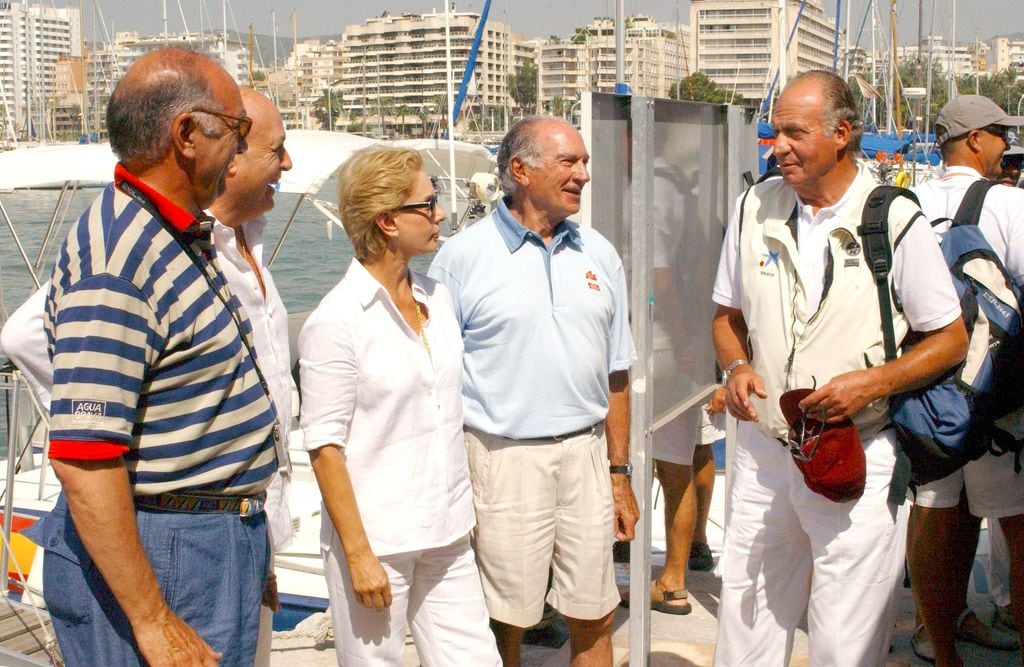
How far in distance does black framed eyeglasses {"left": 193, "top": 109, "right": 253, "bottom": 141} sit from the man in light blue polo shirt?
133 cm

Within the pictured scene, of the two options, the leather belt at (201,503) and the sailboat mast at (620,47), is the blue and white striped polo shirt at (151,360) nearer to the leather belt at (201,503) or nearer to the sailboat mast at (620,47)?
the leather belt at (201,503)

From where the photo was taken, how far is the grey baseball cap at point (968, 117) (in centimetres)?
431

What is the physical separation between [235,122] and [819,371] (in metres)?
1.81

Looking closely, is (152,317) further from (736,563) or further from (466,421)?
(736,563)

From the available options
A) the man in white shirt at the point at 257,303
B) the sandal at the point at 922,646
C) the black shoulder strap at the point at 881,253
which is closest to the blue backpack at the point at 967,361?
the black shoulder strap at the point at 881,253

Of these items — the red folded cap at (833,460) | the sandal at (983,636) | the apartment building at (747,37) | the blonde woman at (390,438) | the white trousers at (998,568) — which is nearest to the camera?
the blonde woman at (390,438)

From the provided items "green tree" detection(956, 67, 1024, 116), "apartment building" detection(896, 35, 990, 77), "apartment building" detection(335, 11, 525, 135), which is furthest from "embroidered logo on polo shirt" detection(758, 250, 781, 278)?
"apartment building" detection(335, 11, 525, 135)

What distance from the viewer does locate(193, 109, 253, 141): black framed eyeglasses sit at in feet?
7.28

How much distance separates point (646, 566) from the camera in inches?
149

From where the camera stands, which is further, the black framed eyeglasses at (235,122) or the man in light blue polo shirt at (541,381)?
the man in light blue polo shirt at (541,381)

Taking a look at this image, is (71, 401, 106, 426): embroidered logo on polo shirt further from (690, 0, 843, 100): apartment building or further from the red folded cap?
(690, 0, 843, 100): apartment building

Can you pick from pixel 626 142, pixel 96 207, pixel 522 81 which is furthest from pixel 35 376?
pixel 522 81

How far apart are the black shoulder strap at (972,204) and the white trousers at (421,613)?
2.05 metres

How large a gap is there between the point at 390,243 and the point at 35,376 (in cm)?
102
